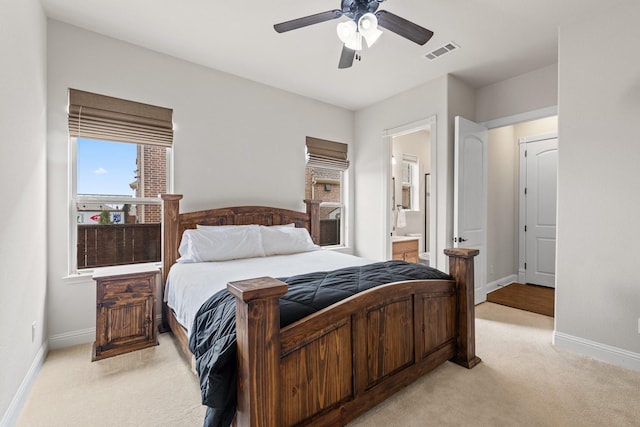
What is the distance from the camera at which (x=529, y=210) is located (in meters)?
4.77

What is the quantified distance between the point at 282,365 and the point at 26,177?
2173 millimetres

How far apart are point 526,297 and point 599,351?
1.71 metres

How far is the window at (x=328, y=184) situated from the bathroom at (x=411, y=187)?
1.05 meters

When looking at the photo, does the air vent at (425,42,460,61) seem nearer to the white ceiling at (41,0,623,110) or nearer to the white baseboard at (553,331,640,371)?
the white ceiling at (41,0,623,110)

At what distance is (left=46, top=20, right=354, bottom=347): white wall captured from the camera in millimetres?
2639

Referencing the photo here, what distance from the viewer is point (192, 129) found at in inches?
132

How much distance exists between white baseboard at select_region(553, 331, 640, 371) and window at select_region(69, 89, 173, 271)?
4049 millimetres

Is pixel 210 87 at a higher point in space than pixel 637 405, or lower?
higher

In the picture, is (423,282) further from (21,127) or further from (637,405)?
(21,127)

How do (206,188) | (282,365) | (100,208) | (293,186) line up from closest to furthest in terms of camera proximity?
(282,365)
(100,208)
(206,188)
(293,186)

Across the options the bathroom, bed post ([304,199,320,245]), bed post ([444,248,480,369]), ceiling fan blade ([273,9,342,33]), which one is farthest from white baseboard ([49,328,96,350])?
the bathroom

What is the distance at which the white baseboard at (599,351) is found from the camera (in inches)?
90.4

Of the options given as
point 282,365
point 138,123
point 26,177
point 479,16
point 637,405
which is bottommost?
point 637,405

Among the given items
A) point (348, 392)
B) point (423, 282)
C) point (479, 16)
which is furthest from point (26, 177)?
point (479, 16)
